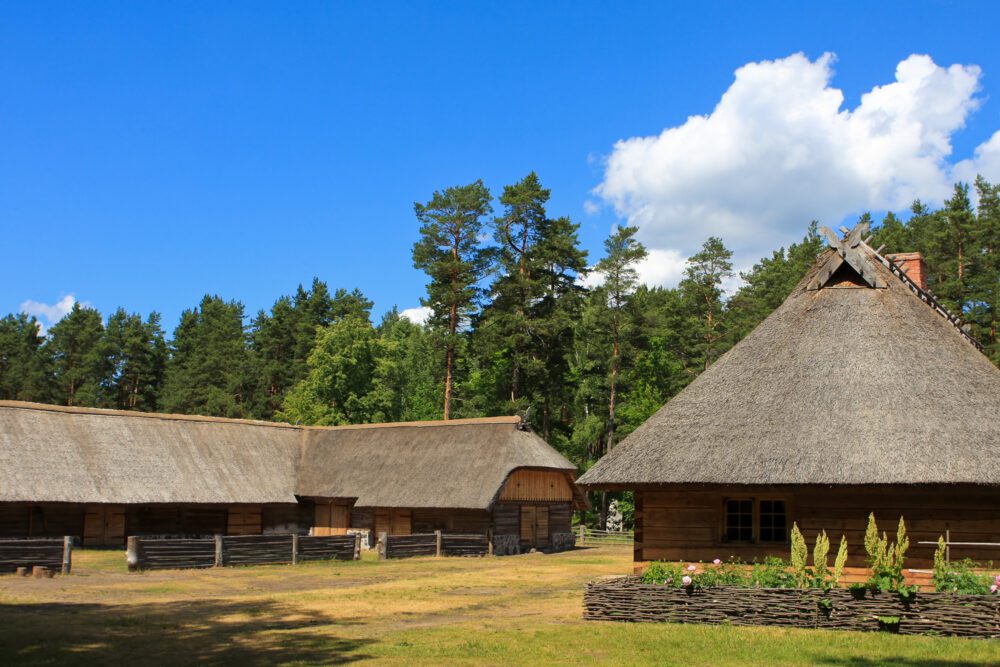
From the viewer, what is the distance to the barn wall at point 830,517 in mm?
19344

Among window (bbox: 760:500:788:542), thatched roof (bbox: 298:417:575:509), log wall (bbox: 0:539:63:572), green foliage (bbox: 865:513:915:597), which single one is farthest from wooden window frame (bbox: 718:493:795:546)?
log wall (bbox: 0:539:63:572)

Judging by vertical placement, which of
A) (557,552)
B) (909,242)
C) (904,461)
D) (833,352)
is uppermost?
(909,242)

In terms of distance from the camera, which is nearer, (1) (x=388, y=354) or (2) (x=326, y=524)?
(2) (x=326, y=524)

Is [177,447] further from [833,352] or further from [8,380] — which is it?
[8,380]

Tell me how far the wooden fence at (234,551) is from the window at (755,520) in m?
16.3

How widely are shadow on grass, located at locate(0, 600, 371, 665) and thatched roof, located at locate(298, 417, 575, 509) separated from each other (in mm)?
17031

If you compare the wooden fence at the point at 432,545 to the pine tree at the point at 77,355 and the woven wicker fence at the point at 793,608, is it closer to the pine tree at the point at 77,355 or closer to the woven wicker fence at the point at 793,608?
the woven wicker fence at the point at 793,608

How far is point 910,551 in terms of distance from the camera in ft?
64.7

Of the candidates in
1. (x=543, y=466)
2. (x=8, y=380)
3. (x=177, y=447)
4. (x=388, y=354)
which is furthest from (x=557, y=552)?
(x=8, y=380)

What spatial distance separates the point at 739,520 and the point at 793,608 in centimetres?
444

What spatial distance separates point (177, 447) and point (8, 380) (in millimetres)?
51145

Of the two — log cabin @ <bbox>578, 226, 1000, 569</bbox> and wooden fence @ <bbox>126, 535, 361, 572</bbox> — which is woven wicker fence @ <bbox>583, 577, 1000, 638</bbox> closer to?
log cabin @ <bbox>578, 226, 1000, 569</bbox>

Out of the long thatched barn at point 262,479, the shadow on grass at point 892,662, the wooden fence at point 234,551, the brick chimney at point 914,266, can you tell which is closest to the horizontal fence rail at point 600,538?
the long thatched barn at point 262,479

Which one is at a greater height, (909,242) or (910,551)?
(909,242)
